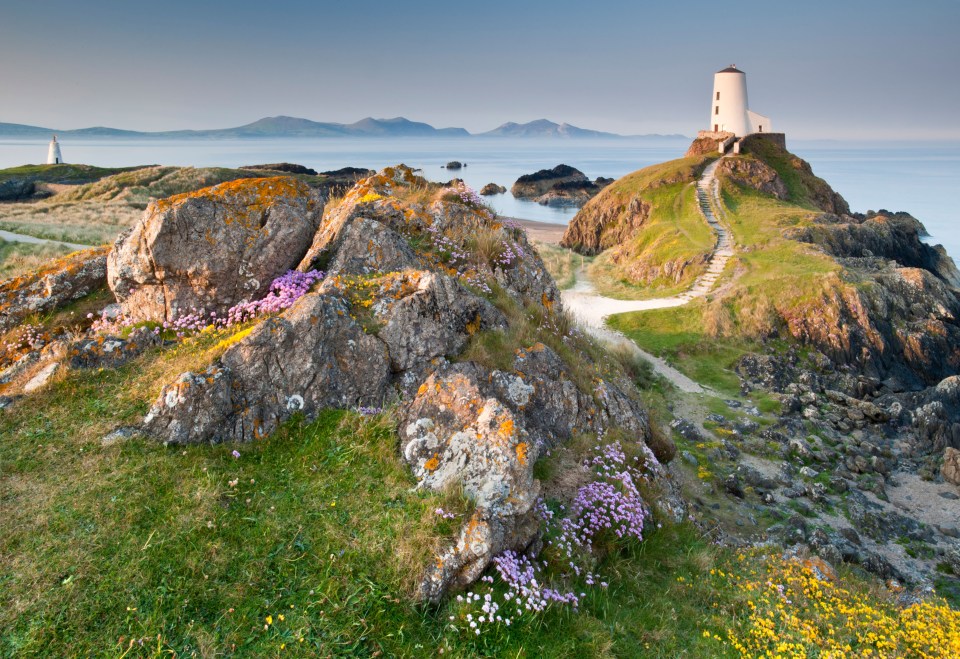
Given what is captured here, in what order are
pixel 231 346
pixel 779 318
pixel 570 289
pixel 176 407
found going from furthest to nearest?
pixel 570 289, pixel 779 318, pixel 231 346, pixel 176 407

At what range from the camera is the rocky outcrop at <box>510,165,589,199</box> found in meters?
115

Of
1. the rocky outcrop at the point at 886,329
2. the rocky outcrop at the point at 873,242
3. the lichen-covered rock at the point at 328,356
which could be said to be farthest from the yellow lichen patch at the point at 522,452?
the rocky outcrop at the point at 873,242

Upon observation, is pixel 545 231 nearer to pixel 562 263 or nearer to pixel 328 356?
pixel 562 263

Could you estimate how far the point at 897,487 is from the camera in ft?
55.5

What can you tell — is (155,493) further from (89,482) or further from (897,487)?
(897,487)

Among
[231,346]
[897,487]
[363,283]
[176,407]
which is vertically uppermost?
[363,283]

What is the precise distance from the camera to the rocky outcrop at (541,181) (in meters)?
115

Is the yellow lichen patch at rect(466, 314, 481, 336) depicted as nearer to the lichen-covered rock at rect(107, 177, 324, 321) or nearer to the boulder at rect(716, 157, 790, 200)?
the lichen-covered rock at rect(107, 177, 324, 321)

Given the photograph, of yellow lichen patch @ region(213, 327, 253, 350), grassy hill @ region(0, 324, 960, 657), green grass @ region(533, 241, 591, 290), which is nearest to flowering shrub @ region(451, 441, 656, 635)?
grassy hill @ region(0, 324, 960, 657)

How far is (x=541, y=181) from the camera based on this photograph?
11819 centimetres

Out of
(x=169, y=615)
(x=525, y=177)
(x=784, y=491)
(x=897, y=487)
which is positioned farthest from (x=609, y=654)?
(x=525, y=177)

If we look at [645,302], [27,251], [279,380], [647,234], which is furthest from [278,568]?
[647,234]

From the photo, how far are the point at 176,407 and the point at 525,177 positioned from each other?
397 feet

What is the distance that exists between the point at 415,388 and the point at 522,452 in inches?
84.9
